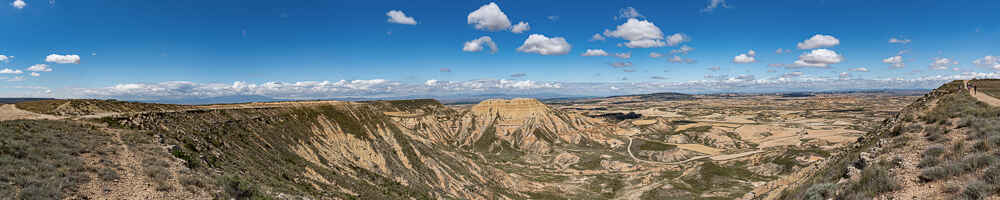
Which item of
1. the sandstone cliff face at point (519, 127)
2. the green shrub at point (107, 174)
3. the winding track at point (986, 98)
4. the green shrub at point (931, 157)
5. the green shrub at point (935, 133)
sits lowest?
the sandstone cliff face at point (519, 127)

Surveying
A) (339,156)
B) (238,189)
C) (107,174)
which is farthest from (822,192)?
(339,156)

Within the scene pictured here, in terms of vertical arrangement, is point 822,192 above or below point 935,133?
below

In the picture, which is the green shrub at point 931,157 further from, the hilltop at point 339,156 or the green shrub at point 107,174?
the green shrub at point 107,174

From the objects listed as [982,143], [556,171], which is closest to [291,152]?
[982,143]

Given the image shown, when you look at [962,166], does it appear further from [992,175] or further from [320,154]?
[320,154]

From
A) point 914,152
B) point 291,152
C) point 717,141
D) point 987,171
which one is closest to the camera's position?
point 987,171

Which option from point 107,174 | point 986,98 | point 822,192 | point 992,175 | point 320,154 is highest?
point 986,98

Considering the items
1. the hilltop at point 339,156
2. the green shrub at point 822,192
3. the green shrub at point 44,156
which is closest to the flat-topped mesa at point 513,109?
the hilltop at point 339,156

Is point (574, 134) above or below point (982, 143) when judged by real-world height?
below

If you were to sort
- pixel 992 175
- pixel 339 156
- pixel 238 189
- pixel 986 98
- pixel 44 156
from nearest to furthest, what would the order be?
pixel 992 175
pixel 44 156
pixel 238 189
pixel 986 98
pixel 339 156

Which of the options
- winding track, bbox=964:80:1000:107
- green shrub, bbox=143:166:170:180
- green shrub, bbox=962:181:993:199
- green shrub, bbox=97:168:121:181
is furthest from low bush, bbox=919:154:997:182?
green shrub, bbox=97:168:121:181

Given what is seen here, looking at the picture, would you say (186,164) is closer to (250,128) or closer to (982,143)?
(250,128)
